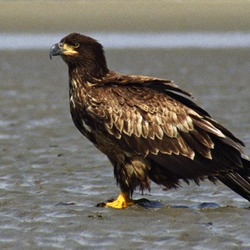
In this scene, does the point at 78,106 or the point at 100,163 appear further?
the point at 100,163

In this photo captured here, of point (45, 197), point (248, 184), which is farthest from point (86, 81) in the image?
point (248, 184)

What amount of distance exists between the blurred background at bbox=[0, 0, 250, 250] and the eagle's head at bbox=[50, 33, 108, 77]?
133 centimetres

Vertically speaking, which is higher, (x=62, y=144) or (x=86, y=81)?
(x=86, y=81)

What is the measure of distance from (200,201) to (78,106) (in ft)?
5.23

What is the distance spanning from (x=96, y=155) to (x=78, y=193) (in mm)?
2099

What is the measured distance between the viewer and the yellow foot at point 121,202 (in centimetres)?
811

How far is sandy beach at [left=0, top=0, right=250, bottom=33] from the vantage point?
107 ft

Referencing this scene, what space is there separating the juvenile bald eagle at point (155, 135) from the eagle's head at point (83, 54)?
27cm

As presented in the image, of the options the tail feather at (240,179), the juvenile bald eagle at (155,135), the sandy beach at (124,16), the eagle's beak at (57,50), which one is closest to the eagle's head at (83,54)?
the eagle's beak at (57,50)

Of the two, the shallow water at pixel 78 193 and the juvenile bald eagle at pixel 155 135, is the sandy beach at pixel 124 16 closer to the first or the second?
the shallow water at pixel 78 193

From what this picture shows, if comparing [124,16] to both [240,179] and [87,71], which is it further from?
[240,179]

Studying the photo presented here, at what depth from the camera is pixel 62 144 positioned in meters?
11.4

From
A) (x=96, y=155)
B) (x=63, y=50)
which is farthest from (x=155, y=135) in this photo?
(x=96, y=155)

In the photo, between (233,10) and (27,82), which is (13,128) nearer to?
(27,82)
